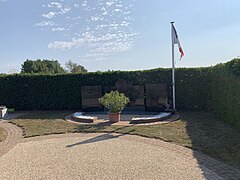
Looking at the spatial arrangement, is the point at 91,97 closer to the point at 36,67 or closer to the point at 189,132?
the point at 189,132

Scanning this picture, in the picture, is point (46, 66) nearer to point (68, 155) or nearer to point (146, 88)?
point (146, 88)

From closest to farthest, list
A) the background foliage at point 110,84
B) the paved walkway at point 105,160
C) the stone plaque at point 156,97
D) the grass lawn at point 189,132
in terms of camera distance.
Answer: the paved walkway at point 105,160 → the grass lawn at point 189,132 → the background foliage at point 110,84 → the stone plaque at point 156,97

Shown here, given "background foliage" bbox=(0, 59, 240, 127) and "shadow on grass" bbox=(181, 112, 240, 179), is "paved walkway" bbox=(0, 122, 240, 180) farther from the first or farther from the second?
"background foliage" bbox=(0, 59, 240, 127)

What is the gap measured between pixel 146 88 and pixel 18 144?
6.51 meters

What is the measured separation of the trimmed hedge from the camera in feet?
35.9

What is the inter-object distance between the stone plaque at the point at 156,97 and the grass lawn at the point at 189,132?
85.4 inches

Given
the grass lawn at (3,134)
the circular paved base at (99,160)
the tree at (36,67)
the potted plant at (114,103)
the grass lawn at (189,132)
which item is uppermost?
the tree at (36,67)

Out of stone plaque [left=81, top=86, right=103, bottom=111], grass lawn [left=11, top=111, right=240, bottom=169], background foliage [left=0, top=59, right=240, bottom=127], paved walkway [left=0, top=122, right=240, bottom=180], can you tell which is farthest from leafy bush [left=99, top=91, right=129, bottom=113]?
background foliage [left=0, top=59, right=240, bottom=127]

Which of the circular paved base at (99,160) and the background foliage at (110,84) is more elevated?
Answer: the background foliage at (110,84)

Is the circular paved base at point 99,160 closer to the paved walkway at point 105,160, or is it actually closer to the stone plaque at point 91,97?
the paved walkway at point 105,160

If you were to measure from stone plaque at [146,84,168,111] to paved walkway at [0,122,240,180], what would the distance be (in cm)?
447

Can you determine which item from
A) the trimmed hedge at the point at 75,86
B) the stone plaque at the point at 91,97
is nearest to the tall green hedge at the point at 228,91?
the trimmed hedge at the point at 75,86

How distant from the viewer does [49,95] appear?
41.1 ft

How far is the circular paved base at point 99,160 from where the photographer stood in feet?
13.0
